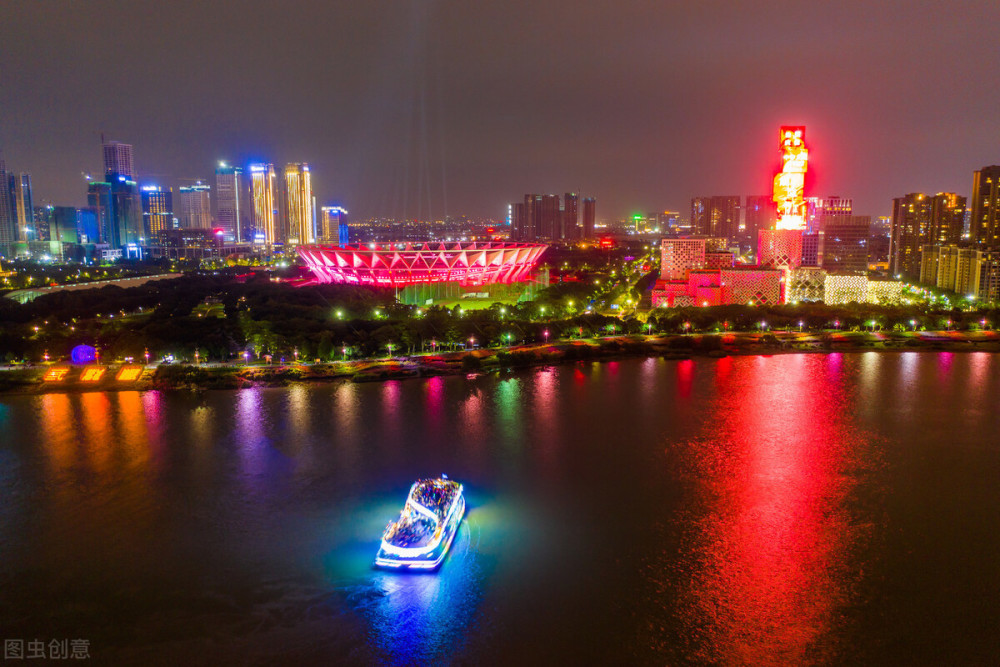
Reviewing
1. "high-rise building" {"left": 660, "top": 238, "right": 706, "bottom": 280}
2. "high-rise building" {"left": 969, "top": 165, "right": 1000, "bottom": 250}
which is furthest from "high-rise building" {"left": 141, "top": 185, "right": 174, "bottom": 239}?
"high-rise building" {"left": 969, "top": 165, "right": 1000, "bottom": 250}

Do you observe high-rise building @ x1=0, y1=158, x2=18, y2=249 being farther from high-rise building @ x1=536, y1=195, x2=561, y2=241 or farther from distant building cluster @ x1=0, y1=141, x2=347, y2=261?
high-rise building @ x1=536, y1=195, x2=561, y2=241

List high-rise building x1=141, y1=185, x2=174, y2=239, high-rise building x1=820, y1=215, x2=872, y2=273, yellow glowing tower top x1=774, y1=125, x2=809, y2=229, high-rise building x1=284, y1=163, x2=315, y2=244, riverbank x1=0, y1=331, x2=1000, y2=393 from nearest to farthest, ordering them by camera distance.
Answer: riverbank x1=0, y1=331, x2=1000, y2=393 → yellow glowing tower top x1=774, y1=125, x2=809, y2=229 → high-rise building x1=820, y1=215, x2=872, y2=273 → high-rise building x1=141, y1=185, x2=174, y2=239 → high-rise building x1=284, y1=163, x2=315, y2=244

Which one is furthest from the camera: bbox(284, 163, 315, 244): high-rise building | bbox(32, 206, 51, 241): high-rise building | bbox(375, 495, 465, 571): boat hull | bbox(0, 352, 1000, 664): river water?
bbox(284, 163, 315, 244): high-rise building

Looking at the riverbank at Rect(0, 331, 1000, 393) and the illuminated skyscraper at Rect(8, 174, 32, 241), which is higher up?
the illuminated skyscraper at Rect(8, 174, 32, 241)

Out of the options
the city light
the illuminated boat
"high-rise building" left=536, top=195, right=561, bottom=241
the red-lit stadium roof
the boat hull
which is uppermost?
"high-rise building" left=536, top=195, right=561, bottom=241

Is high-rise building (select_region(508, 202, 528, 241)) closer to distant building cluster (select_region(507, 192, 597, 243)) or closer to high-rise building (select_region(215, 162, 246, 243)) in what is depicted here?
distant building cluster (select_region(507, 192, 597, 243))

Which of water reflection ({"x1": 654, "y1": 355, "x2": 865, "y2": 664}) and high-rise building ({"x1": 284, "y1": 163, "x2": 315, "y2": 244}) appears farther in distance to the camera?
high-rise building ({"x1": 284, "y1": 163, "x2": 315, "y2": 244})

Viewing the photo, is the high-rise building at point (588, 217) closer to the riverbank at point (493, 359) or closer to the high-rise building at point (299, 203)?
the high-rise building at point (299, 203)
